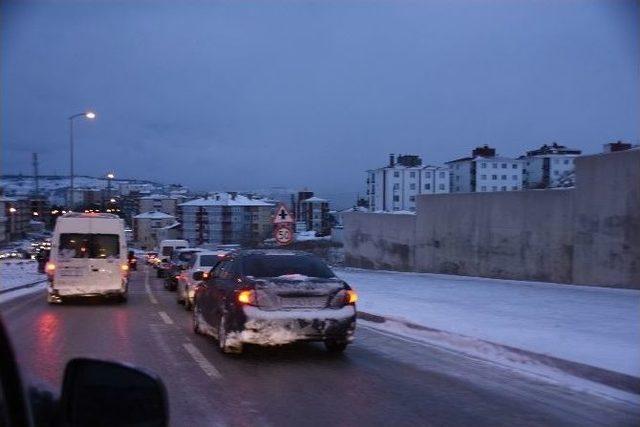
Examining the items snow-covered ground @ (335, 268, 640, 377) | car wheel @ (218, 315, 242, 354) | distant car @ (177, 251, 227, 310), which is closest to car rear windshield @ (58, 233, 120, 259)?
distant car @ (177, 251, 227, 310)

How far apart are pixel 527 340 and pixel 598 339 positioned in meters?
1.07

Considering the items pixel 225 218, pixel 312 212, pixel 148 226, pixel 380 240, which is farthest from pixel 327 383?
pixel 148 226

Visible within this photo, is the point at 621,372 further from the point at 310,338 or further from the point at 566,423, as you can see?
the point at 310,338

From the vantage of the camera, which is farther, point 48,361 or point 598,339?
point 598,339

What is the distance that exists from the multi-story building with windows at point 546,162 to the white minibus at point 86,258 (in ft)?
269

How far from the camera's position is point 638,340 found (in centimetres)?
1041

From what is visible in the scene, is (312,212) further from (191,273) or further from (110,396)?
(110,396)

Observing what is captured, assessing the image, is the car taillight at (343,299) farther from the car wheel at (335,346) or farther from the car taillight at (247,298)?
the car taillight at (247,298)

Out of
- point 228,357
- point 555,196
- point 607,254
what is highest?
point 555,196

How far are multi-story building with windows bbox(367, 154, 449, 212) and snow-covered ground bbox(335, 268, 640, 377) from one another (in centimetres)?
8811

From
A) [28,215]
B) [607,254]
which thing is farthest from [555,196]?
[28,215]

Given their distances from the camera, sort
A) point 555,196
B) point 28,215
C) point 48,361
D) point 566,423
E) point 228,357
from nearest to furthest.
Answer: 1. point 566,423
2. point 48,361
3. point 228,357
4. point 555,196
5. point 28,215

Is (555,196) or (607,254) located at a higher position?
(555,196)

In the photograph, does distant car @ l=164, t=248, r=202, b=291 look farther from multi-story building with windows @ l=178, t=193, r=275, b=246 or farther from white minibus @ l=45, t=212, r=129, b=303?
multi-story building with windows @ l=178, t=193, r=275, b=246
